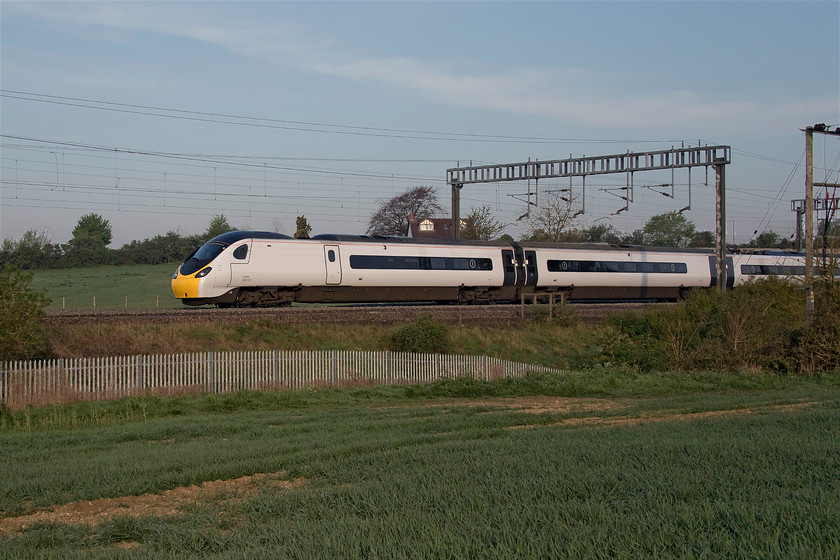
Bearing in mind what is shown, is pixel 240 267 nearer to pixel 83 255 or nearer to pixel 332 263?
pixel 332 263

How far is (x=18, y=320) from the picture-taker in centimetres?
1864

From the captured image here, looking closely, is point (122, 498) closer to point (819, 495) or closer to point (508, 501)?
point (508, 501)

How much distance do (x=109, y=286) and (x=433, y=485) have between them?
6140 cm

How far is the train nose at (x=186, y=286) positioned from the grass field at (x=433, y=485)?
12997 millimetres

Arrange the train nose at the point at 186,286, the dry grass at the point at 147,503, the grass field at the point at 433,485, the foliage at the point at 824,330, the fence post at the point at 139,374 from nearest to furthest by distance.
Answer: the grass field at the point at 433,485 < the dry grass at the point at 147,503 < the fence post at the point at 139,374 < the foliage at the point at 824,330 < the train nose at the point at 186,286

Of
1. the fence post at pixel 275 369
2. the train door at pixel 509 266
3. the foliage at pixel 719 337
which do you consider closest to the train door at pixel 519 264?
the train door at pixel 509 266

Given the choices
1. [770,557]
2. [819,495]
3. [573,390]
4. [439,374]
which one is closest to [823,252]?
[573,390]

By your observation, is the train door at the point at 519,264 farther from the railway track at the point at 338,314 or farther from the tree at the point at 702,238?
the tree at the point at 702,238

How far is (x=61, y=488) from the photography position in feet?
27.1

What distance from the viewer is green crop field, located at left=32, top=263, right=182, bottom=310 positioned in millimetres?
49906

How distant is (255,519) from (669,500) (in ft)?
11.7

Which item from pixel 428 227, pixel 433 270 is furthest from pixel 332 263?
pixel 428 227

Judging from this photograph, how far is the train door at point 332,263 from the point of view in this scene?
2981 centimetres

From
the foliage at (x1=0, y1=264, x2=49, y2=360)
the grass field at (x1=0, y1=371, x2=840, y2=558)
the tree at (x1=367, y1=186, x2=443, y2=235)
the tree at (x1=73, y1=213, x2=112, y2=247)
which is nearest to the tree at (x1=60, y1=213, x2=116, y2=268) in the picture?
the tree at (x1=73, y1=213, x2=112, y2=247)
